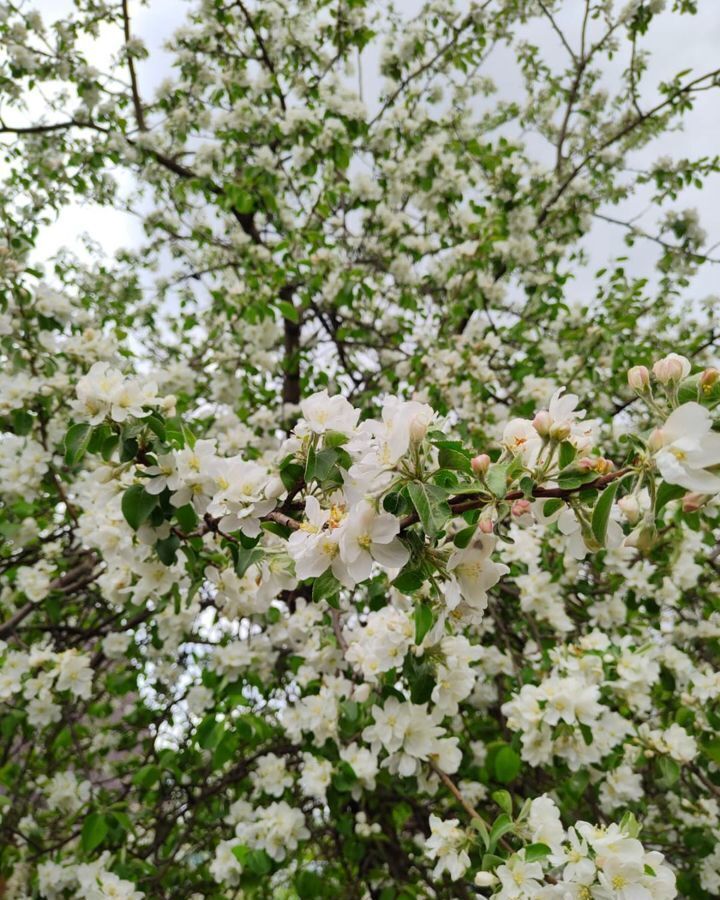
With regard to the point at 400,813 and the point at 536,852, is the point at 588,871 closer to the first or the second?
the point at 536,852

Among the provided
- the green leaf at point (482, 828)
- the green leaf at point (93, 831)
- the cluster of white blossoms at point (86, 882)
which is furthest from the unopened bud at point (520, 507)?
the green leaf at point (93, 831)

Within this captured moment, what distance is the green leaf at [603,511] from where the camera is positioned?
2.58 ft

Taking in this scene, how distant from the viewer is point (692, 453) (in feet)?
2.42

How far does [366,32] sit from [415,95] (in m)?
0.49

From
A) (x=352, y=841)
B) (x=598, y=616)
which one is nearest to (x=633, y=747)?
(x=598, y=616)

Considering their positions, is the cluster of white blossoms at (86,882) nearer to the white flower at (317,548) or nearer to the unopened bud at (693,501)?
the white flower at (317,548)

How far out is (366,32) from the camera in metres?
3.61

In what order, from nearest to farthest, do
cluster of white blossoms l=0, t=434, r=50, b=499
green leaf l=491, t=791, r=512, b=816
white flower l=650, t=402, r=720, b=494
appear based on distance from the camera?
white flower l=650, t=402, r=720, b=494
green leaf l=491, t=791, r=512, b=816
cluster of white blossoms l=0, t=434, r=50, b=499

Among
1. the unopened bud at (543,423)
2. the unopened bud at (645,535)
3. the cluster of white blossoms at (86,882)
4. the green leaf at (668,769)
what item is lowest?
the cluster of white blossoms at (86,882)

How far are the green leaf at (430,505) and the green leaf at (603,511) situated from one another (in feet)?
0.62

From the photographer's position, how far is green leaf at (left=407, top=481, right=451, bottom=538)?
79 cm

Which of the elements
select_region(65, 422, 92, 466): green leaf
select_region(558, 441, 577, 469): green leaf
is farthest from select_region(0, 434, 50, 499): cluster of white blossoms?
select_region(558, 441, 577, 469): green leaf

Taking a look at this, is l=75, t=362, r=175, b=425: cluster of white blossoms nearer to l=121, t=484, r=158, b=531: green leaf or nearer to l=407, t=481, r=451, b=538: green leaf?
l=121, t=484, r=158, b=531: green leaf

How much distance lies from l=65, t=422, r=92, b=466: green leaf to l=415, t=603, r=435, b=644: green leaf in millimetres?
707
